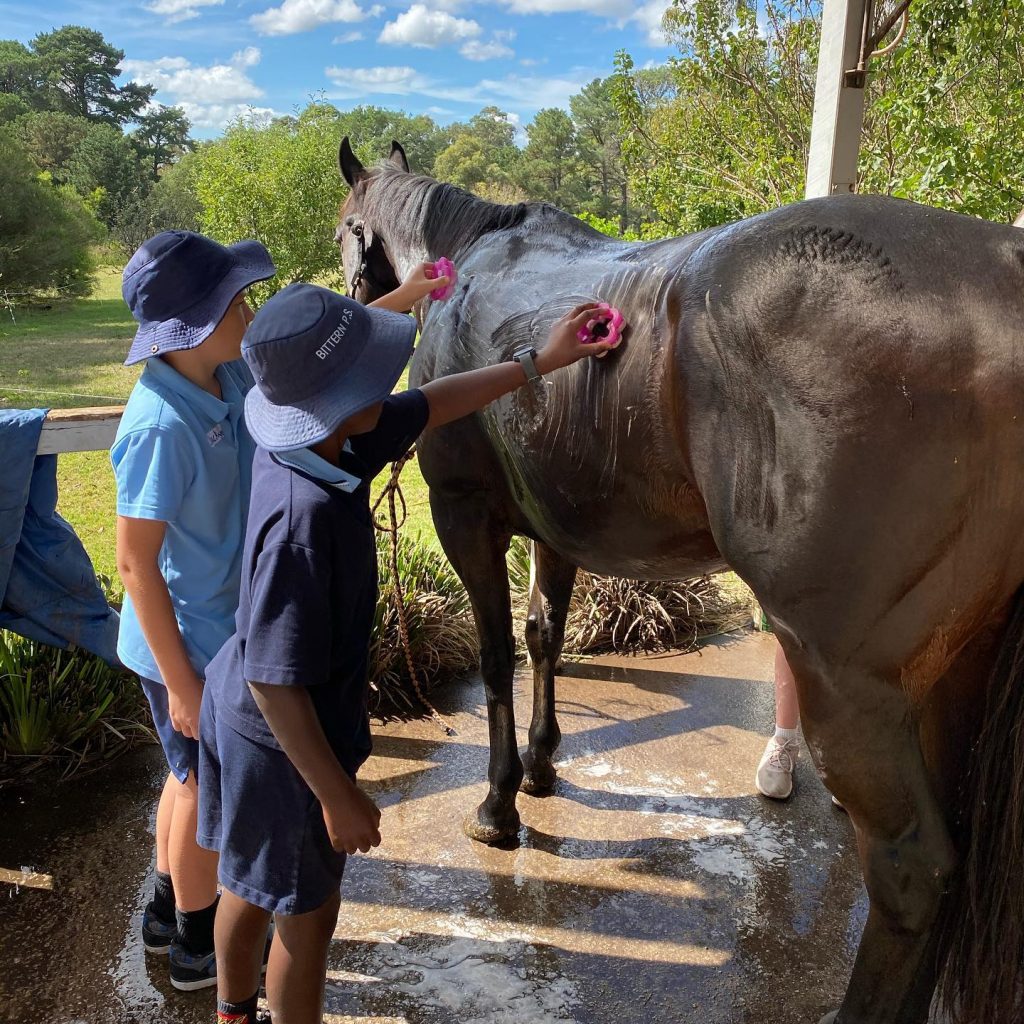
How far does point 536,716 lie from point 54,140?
157 ft

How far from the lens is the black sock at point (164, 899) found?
2.35 m

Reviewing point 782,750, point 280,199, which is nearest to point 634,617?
point 782,750

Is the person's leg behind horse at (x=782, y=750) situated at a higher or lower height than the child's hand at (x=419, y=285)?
lower

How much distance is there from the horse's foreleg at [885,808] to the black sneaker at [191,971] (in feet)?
5.29

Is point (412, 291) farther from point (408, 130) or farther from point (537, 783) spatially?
point (408, 130)

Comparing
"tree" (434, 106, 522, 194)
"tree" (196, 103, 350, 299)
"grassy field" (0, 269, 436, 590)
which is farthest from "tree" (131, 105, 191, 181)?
"tree" (196, 103, 350, 299)

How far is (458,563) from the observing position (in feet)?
9.32

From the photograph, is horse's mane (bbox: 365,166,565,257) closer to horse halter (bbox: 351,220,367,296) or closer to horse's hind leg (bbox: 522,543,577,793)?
horse halter (bbox: 351,220,367,296)

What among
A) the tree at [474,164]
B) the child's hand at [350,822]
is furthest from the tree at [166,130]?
the child's hand at [350,822]

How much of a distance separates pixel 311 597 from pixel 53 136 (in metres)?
49.1

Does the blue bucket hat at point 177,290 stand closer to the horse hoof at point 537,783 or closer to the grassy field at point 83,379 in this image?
the horse hoof at point 537,783

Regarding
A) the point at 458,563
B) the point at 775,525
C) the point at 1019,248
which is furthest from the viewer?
the point at 458,563

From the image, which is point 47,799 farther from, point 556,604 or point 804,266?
point 804,266

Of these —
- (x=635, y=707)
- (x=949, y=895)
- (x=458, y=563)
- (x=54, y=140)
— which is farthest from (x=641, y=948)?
(x=54, y=140)
